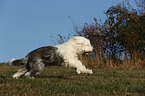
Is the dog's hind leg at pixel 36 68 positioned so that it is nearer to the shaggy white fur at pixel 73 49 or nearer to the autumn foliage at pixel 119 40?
the shaggy white fur at pixel 73 49

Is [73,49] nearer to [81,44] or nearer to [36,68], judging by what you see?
[81,44]

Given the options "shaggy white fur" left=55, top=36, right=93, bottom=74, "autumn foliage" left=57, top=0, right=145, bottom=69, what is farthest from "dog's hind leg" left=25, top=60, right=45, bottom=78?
"autumn foliage" left=57, top=0, right=145, bottom=69

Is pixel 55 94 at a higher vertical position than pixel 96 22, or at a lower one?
lower

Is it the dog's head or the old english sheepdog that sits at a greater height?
the dog's head

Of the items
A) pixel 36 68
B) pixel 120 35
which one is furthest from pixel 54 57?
pixel 120 35

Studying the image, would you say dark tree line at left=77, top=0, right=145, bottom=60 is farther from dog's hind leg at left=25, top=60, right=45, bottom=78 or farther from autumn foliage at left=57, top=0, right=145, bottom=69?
dog's hind leg at left=25, top=60, right=45, bottom=78

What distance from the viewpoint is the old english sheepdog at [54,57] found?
545 cm

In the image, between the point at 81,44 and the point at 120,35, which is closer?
the point at 81,44

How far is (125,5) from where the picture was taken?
13.9 m

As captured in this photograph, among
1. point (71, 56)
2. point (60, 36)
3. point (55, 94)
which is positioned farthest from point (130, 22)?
point (55, 94)

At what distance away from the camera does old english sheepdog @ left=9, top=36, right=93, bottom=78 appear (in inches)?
214

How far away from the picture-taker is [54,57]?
5.55 m

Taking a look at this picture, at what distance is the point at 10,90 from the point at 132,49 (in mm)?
9536

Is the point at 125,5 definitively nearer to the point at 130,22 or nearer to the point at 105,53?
the point at 130,22
